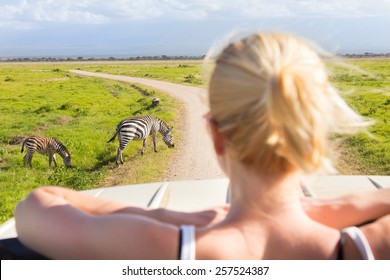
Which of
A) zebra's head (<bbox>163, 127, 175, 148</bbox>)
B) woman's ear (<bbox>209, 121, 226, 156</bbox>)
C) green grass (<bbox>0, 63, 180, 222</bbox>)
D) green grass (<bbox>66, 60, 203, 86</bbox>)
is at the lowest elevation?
green grass (<bbox>66, 60, 203, 86</bbox>)

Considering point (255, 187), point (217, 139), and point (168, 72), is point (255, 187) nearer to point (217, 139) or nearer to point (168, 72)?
point (217, 139)

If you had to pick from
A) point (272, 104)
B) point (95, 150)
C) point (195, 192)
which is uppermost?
point (272, 104)

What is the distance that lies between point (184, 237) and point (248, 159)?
0.23 metres

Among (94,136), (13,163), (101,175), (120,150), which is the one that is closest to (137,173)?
(101,175)

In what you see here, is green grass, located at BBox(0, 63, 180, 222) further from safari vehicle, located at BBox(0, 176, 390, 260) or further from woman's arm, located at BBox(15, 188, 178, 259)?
woman's arm, located at BBox(15, 188, 178, 259)

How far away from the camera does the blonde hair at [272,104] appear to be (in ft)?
3.62

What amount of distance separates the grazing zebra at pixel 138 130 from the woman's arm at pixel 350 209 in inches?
372

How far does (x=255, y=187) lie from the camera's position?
1206 mm

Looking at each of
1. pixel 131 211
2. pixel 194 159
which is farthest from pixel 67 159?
pixel 131 211

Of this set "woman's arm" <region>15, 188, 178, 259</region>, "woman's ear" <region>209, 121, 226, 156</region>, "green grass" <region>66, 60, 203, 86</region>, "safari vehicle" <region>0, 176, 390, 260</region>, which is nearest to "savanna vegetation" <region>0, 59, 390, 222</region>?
"woman's ear" <region>209, 121, 226, 156</region>

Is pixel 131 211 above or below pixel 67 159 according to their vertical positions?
above

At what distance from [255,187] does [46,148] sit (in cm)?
1024

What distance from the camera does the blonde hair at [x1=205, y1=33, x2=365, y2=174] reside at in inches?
43.4

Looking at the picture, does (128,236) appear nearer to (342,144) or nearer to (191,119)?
(342,144)
